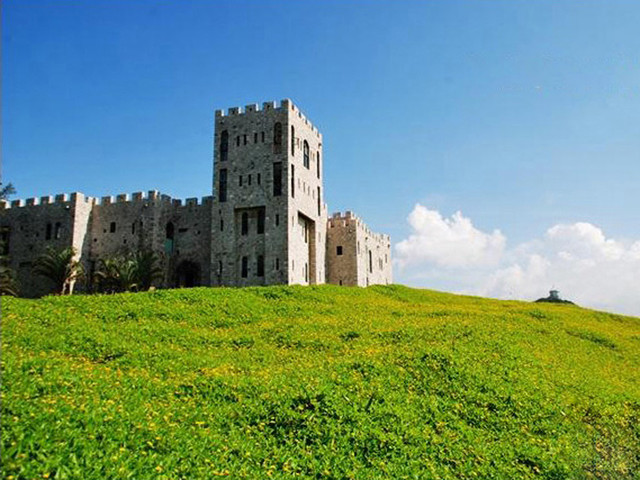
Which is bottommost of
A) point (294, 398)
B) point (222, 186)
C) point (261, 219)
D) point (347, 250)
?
point (294, 398)

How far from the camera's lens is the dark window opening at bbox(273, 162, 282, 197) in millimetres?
41625

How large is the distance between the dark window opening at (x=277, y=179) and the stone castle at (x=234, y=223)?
87mm

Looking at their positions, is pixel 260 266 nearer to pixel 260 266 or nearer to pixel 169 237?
pixel 260 266

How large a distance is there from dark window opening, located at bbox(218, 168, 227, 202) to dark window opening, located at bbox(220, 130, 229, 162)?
104 centimetres

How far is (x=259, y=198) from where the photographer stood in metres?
41.9

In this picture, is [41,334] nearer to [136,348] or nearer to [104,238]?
[136,348]

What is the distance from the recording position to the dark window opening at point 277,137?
42.4m

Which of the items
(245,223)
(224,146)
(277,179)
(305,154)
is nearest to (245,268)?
(245,223)

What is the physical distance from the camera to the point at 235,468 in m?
9.09

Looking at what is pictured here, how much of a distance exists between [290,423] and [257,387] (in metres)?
2.25

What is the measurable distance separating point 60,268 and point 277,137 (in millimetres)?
20428

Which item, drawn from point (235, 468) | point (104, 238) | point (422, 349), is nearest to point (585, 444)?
point (422, 349)

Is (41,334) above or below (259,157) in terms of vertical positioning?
below

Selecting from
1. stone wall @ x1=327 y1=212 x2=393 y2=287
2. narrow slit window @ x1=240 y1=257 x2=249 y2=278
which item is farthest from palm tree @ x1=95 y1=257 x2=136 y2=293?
stone wall @ x1=327 y1=212 x2=393 y2=287
